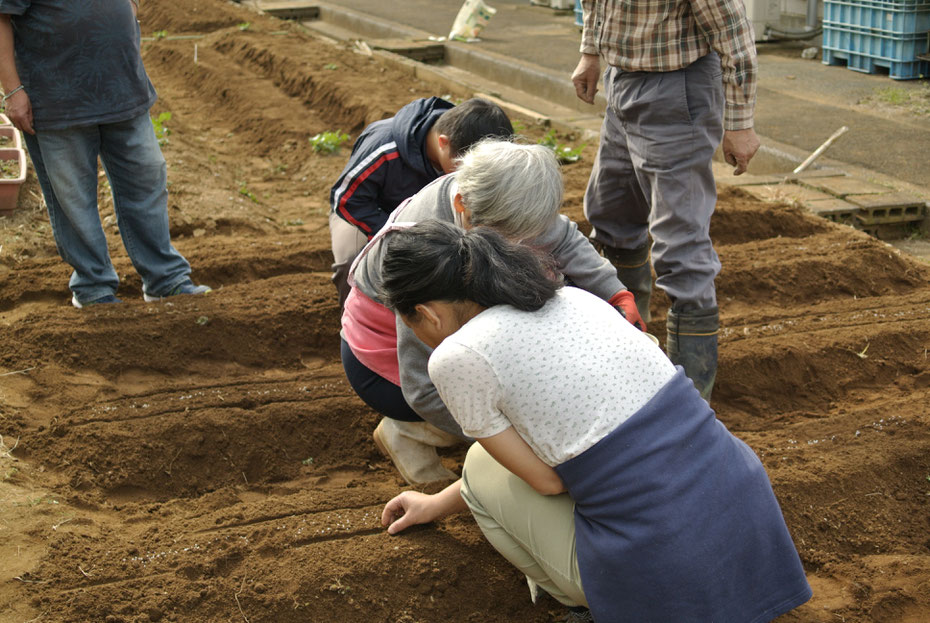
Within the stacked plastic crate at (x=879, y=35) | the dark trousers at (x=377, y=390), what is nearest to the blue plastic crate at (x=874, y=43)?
the stacked plastic crate at (x=879, y=35)

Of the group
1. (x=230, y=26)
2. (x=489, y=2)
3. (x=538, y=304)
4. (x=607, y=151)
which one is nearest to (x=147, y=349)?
(x=607, y=151)

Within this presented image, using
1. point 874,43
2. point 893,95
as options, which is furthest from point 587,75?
point 874,43

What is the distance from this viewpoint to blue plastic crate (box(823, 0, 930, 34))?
812 centimetres

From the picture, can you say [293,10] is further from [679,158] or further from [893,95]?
[679,158]

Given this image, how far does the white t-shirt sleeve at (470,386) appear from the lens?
212 centimetres

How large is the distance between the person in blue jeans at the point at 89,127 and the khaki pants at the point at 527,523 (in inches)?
100

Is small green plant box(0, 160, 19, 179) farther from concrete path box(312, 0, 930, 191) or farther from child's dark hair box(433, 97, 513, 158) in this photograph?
concrete path box(312, 0, 930, 191)

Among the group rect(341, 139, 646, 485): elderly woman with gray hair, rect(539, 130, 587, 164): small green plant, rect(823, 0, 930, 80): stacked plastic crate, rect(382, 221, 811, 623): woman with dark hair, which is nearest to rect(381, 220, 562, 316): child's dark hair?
rect(382, 221, 811, 623): woman with dark hair

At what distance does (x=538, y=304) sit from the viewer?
7.16ft

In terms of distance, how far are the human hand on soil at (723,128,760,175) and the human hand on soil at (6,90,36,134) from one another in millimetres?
2805

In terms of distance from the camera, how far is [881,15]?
8422mm

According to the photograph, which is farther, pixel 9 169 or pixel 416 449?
pixel 9 169

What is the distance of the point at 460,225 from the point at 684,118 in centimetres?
108

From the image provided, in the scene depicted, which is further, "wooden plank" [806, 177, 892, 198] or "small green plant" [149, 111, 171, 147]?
"small green plant" [149, 111, 171, 147]
